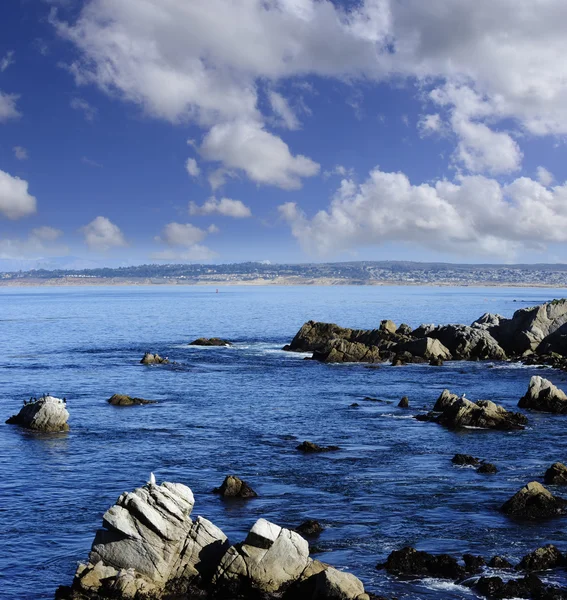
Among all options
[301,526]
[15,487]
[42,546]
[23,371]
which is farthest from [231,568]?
[23,371]

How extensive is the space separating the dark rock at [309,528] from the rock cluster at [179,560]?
520 cm

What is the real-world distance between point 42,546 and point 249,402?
128ft

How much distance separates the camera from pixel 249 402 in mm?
71375

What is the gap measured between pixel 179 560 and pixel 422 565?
9899 millimetres

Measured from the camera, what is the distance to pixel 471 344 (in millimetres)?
105938

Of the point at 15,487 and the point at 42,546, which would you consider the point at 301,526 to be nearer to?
the point at 42,546

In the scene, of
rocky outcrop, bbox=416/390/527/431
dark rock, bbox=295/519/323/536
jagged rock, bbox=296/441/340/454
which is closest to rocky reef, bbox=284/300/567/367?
rocky outcrop, bbox=416/390/527/431

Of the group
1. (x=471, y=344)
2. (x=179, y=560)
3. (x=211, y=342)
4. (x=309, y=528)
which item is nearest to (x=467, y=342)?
(x=471, y=344)

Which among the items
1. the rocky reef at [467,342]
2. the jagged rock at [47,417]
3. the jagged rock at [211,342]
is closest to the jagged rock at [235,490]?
the jagged rock at [47,417]

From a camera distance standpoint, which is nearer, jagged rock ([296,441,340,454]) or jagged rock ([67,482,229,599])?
jagged rock ([67,482,229,599])

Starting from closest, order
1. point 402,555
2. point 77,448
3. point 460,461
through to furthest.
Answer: point 402,555 < point 460,461 < point 77,448

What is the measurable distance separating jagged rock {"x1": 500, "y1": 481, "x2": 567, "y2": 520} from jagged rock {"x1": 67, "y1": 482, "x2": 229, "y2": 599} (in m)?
15.6

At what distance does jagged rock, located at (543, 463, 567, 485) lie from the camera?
138 ft

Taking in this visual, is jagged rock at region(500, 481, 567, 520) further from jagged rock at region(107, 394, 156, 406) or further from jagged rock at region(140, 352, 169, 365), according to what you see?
jagged rock at region(140, 352, 169, 365)
